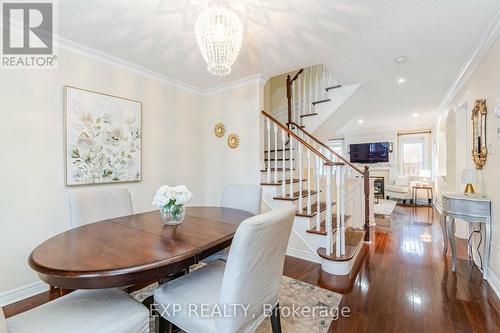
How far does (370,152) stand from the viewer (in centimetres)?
741

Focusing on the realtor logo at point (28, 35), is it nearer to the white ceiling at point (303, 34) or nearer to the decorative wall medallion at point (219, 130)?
the white ceiling at point (303, 34)

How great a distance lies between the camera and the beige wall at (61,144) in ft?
6.37

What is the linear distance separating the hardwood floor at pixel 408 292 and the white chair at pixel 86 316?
50.2 inches

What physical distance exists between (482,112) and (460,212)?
3.61 feet

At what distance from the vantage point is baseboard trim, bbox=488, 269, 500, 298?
200 centimetres

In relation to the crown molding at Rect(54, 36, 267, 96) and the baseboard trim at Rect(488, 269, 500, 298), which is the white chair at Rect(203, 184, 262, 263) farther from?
the baseboard trim at Rect(488, 269, 500, 298)

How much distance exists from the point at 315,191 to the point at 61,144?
303 centimetres

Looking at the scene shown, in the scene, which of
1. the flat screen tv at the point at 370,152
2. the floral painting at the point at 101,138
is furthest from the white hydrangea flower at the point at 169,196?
the flat screen tv at the point at 370,152

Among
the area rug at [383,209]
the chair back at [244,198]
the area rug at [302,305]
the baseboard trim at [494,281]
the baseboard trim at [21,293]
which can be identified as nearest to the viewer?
the area rug at [302,305]

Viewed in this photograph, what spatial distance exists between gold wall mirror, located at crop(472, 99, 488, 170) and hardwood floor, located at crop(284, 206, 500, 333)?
3.97 ft

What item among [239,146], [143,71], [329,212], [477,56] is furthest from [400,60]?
[143,71]

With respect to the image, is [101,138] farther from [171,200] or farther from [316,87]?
[316,87]

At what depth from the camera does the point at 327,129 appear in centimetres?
424

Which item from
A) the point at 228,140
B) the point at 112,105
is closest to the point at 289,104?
the point at 228,140
